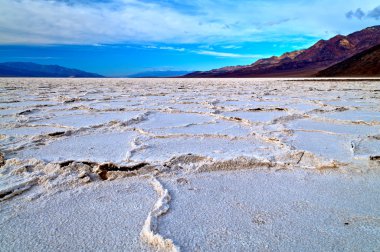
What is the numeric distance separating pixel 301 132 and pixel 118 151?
Answer: 138cm

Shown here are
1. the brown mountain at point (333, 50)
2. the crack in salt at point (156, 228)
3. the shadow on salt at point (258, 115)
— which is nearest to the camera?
the crack in salt at point (156, 228)

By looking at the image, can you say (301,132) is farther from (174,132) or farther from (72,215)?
(72,215)

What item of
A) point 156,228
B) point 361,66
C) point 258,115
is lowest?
point 361,66

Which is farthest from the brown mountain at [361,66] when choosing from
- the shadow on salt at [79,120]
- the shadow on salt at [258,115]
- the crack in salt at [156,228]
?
the crack in salt at [156,228]

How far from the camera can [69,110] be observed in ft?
12.3

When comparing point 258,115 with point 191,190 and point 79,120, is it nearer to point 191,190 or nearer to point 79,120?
point 79,120

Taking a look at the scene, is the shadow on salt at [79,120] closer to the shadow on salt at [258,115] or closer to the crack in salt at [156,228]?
the shadow on salt at [258,115]

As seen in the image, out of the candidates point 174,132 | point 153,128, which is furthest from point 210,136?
point 153,128

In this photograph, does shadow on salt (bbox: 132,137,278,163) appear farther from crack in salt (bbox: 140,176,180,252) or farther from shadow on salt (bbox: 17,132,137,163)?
crack in salt (bbox: 140,176,180,252)

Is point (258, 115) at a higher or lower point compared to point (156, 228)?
lower

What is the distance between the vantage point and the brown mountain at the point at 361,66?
22.5m

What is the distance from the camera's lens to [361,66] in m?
23.9

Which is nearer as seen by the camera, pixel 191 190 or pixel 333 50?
pixel 191 190

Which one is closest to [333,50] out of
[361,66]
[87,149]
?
[361,66]
